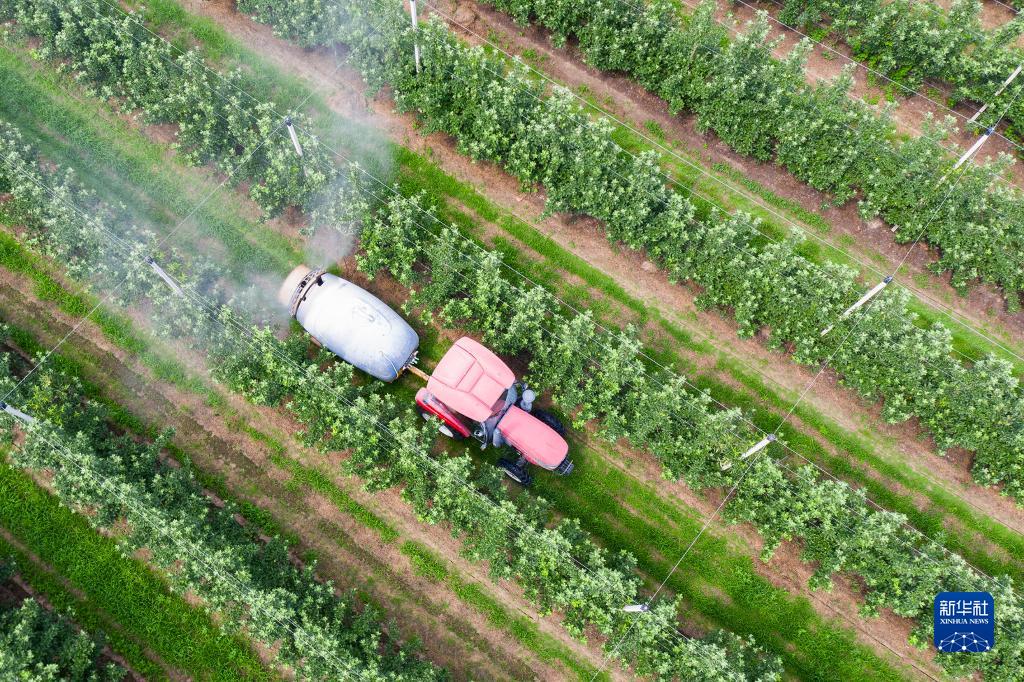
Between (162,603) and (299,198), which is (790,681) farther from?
(299,198)

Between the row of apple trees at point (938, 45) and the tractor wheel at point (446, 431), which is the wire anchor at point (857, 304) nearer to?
the row of apple trees at point (938, 45)

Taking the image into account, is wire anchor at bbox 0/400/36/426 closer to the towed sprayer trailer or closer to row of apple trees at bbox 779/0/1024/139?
the towed sprayer trailer

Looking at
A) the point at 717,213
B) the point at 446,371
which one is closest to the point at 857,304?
the point at 717,213

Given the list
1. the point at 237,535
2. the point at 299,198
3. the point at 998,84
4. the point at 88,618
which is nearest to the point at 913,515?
the point at 998,84

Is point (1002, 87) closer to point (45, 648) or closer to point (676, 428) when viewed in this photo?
point (676, 428)

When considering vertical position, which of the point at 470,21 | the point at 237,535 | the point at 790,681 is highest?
the point at 470,21

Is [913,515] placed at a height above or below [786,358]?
below

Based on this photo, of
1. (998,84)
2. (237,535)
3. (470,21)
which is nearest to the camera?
(237,535)
